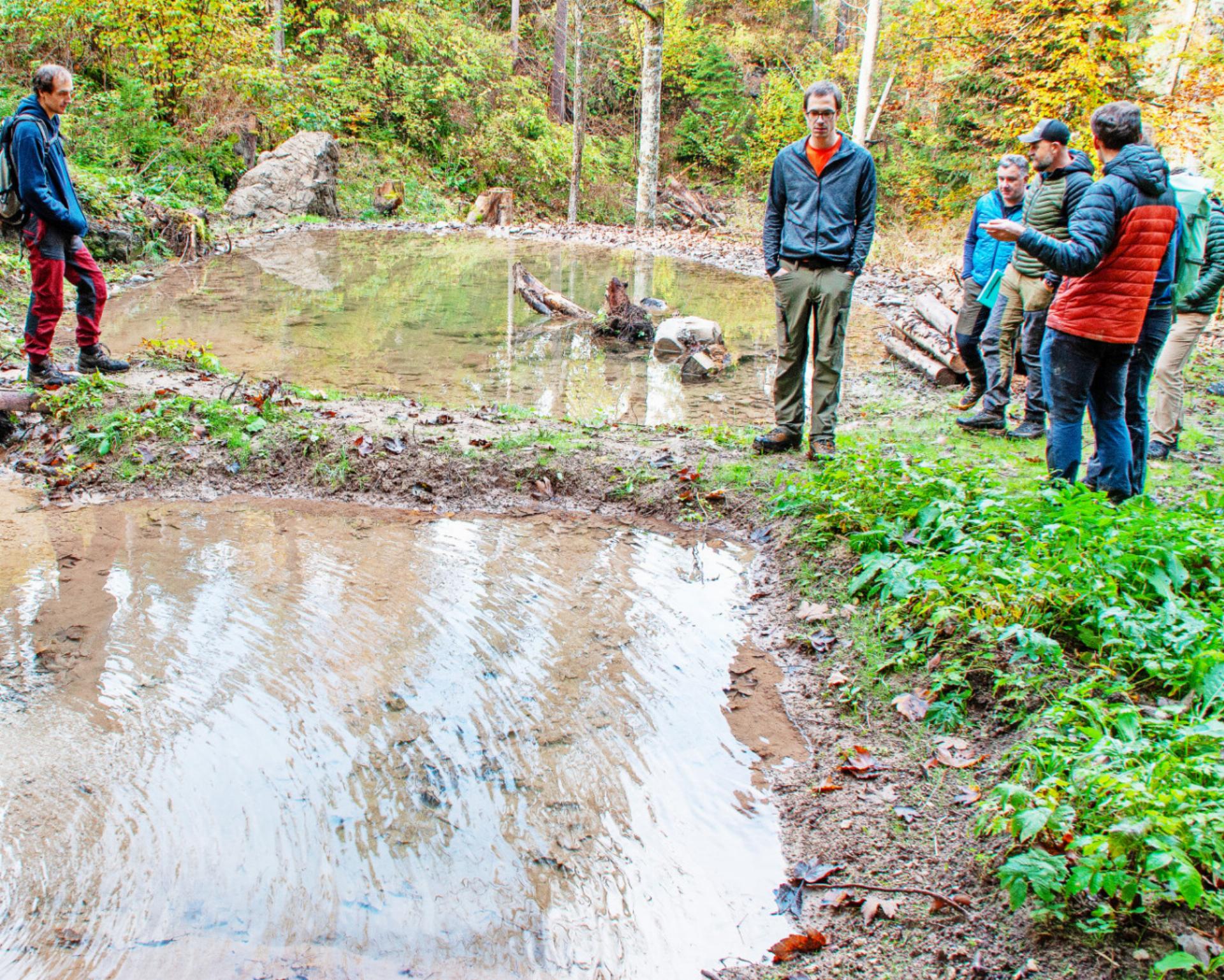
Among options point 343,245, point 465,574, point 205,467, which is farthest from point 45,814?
point 343,245

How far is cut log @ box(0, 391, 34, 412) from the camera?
610cm

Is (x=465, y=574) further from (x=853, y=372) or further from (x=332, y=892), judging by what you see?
(x=853, y=372)

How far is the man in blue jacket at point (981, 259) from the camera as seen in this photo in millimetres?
6660

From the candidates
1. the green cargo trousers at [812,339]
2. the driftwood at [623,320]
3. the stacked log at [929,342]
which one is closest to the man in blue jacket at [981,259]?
the stacked log at [929,342]

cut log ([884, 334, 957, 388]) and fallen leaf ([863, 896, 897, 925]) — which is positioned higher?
cut log ([884, 334, 957, 388])

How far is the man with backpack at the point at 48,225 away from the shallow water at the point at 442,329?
185cm

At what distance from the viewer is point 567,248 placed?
21453 mm

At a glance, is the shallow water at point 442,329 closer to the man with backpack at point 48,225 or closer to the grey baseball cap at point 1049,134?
the man with backpack at point 48,225

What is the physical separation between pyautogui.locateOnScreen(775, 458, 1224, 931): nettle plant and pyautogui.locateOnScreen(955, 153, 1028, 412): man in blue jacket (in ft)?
9.79

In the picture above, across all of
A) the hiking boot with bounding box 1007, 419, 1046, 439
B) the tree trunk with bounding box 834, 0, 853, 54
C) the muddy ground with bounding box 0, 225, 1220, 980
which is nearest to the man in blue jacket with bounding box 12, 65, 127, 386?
the muddy ground with bounding box 0, 225, 1220, 980

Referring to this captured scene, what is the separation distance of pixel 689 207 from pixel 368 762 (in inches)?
1069

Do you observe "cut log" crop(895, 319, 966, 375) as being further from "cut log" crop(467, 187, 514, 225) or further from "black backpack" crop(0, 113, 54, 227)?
"cut log" crop(467, 187, 514, 225)

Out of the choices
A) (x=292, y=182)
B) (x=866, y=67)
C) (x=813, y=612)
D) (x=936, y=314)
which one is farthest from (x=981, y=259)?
(x=292, y=182)

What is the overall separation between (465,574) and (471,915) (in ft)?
7.68
